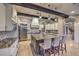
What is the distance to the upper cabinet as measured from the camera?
183 centimetres

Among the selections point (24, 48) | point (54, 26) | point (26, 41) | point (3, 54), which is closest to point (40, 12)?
point (54, 26)

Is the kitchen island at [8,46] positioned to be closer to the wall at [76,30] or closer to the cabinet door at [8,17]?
the cabinet door at [8,17]

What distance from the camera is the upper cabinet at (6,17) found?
1834 mm

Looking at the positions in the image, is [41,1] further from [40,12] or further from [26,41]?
[26,41]

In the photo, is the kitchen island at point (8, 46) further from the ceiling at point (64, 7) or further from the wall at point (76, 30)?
the wall at point (76, 30)

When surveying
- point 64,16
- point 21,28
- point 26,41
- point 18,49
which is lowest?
point 18,49

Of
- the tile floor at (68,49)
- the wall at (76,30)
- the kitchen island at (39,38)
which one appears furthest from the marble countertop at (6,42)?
the wall at (76,30)

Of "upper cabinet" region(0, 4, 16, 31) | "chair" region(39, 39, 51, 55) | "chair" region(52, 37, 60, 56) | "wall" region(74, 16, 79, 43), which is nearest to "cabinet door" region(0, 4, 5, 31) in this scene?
"upper cabinet" region(0, 4, 16, 31)

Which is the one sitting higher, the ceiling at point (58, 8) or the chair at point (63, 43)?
the ceiling at point (58, 8)

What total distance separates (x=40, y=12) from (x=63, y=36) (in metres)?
0.54

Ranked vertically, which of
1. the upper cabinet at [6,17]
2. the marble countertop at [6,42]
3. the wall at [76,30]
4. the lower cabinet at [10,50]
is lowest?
the lower cabinet at [10,50]

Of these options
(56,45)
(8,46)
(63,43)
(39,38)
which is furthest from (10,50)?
(63,43)

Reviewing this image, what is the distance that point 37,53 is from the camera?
194 centimetres

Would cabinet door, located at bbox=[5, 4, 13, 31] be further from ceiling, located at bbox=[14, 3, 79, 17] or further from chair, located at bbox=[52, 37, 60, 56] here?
chair, located at bbox=[52, 37, 60, 56]
